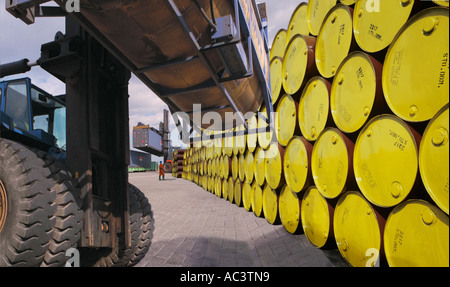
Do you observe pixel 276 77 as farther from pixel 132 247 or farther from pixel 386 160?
pixel 132 247

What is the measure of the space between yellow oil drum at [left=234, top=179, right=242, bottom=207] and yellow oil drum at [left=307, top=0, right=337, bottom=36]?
4464 mm

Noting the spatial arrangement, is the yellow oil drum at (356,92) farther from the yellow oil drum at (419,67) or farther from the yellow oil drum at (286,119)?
the yellow oil drum at (286,119)

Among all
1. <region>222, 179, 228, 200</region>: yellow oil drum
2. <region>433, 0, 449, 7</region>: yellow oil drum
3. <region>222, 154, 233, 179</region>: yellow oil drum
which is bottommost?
<region>222, 179, 228, 200</region>: yellow oil drum

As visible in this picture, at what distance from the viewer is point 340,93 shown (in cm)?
262

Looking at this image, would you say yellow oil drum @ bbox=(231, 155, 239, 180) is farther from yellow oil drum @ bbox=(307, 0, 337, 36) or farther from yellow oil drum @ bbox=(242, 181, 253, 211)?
yellow oil drum @ bbox=(307, 0, 337, 36)

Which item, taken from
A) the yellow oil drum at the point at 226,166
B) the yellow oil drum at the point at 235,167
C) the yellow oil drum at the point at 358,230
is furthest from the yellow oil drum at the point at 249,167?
the yellow oil drum at the point at 358,230

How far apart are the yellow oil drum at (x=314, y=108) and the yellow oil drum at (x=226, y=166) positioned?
4212 mm

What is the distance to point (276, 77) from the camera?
4.39 meters

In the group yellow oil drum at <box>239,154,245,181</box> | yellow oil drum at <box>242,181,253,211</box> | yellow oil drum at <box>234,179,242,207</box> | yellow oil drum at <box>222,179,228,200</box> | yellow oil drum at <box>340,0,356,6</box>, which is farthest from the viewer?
yellow oil drum at <box>222,179,228,200</box>

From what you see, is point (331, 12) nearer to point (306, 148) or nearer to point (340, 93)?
point (340, 93)

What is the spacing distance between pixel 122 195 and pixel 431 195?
111 inches

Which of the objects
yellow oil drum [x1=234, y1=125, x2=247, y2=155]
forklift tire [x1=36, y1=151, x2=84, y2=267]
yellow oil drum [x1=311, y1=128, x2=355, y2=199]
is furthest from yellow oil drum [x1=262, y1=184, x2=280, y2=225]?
forklift tire [x1=36, y1=151, x2=84, y2=267]

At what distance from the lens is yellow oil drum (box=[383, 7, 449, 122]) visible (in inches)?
62.9
